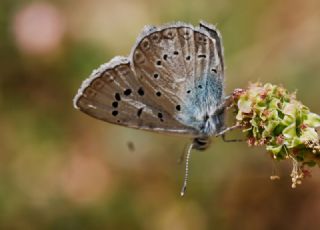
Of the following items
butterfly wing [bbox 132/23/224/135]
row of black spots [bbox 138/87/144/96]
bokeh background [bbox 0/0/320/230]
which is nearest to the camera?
butterfly wing [bbox 132/23/224/135]

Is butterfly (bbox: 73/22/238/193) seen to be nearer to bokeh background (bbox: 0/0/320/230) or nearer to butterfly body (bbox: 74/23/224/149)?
butterfly body (bbox: 74/23/224/149)

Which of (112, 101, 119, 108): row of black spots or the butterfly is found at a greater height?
the butterfly

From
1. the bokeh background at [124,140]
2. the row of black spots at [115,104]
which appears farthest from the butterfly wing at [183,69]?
the bokeh background at [124,140]

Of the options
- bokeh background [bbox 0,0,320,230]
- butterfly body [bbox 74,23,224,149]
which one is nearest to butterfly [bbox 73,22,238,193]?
butterfly body [bbox 74,23,224,149]

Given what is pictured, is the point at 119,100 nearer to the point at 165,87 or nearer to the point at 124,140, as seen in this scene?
the point at 165,87

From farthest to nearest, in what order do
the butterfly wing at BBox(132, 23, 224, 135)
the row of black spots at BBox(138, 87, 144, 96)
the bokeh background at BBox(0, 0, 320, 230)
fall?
the bokeh background at BBox(0, 0, 320, 230), the row of black spots at BBox(138, 87, 144, 96), the butterfly wing at BBox(132, 23, 224, 135)

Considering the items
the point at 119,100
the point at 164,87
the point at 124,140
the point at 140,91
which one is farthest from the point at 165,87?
the point at 124,140

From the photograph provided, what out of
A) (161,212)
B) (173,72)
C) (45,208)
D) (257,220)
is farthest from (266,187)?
(173,72)
